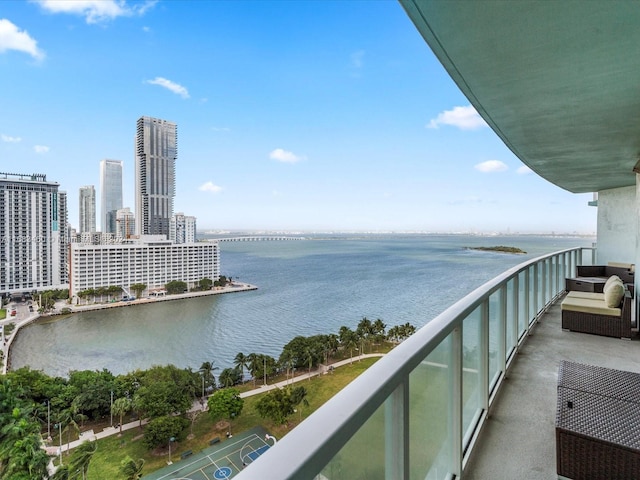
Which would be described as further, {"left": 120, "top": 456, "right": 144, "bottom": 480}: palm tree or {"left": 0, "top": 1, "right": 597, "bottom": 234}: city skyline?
{"left": 0, "top": 1, "right": 597, "bottom": 234}: city skyline

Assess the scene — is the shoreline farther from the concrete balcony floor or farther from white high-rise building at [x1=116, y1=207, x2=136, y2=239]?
the concrete balcony floor

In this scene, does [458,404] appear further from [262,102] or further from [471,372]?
[262,102]

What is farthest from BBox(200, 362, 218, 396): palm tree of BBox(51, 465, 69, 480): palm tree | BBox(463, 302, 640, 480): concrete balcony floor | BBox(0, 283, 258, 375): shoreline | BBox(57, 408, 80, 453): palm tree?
BBox(463, 302, 640, 480): concrete balcony floor

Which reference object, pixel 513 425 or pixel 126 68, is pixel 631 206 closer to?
pixel 513 425

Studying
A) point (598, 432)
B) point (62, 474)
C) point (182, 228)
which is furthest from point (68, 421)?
point (182, 228)

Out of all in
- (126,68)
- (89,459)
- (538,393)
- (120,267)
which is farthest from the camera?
(126,68)

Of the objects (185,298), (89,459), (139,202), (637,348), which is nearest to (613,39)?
(637,348)
